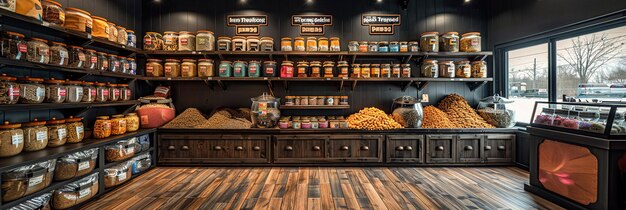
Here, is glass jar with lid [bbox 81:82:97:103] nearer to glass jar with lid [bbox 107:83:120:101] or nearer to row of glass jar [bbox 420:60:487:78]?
glass jar with lid [bbox 107:83:120:101]

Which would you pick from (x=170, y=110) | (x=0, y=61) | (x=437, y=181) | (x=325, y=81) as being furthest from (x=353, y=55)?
(x=0, y=61)

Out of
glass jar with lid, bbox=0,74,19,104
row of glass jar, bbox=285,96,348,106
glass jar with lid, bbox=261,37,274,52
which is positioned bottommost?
row of glass jar, bbox=285,96,348,106

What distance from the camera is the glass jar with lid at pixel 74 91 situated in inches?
110

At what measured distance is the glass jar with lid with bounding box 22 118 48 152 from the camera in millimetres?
2393

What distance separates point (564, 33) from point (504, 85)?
1.19 meters

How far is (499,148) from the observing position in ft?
Answer: 13.0

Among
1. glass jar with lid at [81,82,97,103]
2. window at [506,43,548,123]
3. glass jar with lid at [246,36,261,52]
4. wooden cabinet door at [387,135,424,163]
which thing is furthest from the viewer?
glass jar with lid at [246,36,261,52]

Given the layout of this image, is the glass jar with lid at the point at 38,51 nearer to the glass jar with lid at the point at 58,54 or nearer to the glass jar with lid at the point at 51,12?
the glass jar with lid at the point at 58,54

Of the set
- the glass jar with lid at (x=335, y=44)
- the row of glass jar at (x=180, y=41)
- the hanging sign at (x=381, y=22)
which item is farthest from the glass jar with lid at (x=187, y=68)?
the hanging sign at (x=381, y=22)

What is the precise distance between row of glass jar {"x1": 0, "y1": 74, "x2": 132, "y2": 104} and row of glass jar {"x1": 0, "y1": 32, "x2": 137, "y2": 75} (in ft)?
0.59

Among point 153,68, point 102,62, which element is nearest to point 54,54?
point 102,62

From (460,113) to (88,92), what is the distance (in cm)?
482

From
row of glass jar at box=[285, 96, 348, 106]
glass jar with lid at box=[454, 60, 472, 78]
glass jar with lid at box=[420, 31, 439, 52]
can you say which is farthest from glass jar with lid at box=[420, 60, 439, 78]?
row of glass jar at box=[285, 96, 348, 106]

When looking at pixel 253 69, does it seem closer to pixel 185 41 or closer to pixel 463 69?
pixel 185 41
